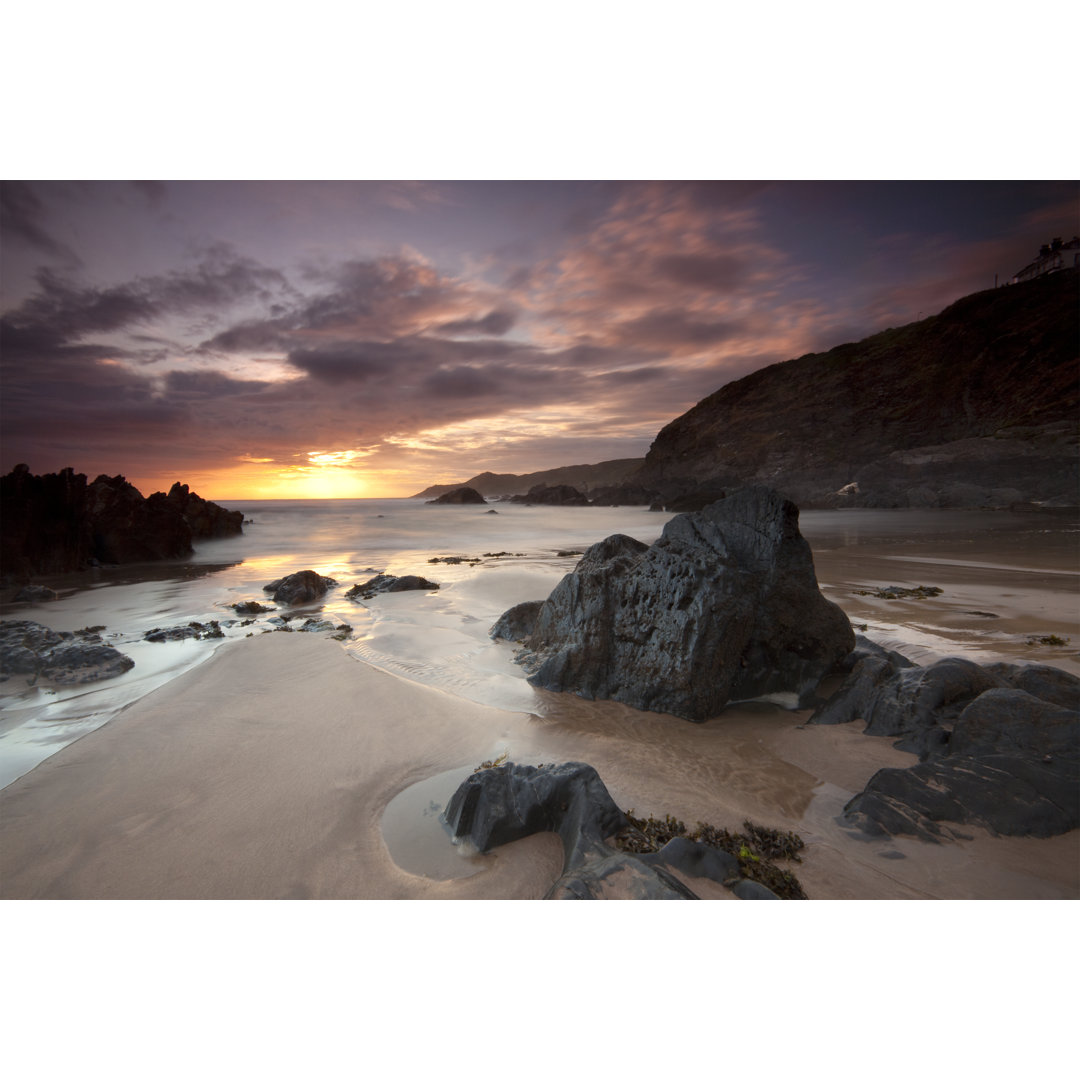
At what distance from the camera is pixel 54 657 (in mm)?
4277

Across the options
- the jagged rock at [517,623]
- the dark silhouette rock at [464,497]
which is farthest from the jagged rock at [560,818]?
the dark silhouette rock at [464,497]

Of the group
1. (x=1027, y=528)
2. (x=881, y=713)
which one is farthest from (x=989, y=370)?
(x=881, y=713)

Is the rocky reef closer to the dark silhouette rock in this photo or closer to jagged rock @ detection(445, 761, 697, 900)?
jagged rock @ detection(445, 761, 697, 900)

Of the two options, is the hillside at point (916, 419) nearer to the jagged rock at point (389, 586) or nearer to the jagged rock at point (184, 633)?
the jagged rock at point (389, 586)

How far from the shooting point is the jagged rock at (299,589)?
26.2ft

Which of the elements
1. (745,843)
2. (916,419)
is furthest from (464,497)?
(745,843)

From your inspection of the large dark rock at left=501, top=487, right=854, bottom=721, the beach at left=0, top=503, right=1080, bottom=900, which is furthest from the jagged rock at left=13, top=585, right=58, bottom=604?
the large dark rock at left=501, top=487, right=854, bottom=721

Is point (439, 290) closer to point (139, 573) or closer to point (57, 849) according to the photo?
point (57, 849)

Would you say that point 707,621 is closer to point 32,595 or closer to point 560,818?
point 560,818

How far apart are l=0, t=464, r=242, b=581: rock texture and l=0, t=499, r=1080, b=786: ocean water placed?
24.7 inches

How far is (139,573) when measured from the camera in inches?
444

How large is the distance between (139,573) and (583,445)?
1078 centimetres

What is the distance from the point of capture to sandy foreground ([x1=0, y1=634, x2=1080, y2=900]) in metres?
1.94

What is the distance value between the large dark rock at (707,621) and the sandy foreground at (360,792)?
25 cm
